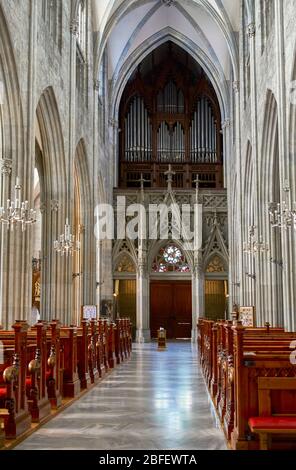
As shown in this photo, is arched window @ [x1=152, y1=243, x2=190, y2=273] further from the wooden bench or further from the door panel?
the wooden bench

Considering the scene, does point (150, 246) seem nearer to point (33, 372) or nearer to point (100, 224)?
point (100, 224)

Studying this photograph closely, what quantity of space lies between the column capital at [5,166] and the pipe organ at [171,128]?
20.7 metres

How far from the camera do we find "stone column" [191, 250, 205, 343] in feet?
104

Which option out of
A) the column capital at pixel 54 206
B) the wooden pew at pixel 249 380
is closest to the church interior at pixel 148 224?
the wooden pew at pixel 249 380

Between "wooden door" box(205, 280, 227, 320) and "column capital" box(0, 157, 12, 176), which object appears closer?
"column capital" box(0, 157, 12, 176)

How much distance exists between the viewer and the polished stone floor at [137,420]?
23.2 feet

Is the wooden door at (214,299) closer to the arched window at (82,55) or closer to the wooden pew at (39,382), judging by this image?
the arched window at (82,55)

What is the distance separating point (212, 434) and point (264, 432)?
84.9 inches

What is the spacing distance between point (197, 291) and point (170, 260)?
232 centimetres

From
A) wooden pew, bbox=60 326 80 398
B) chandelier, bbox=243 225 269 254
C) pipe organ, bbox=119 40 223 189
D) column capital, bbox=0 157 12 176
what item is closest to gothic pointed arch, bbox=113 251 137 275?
pipe organ, bbox=119 40 223 189

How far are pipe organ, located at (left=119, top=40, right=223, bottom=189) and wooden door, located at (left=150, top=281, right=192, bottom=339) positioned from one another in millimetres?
6018
